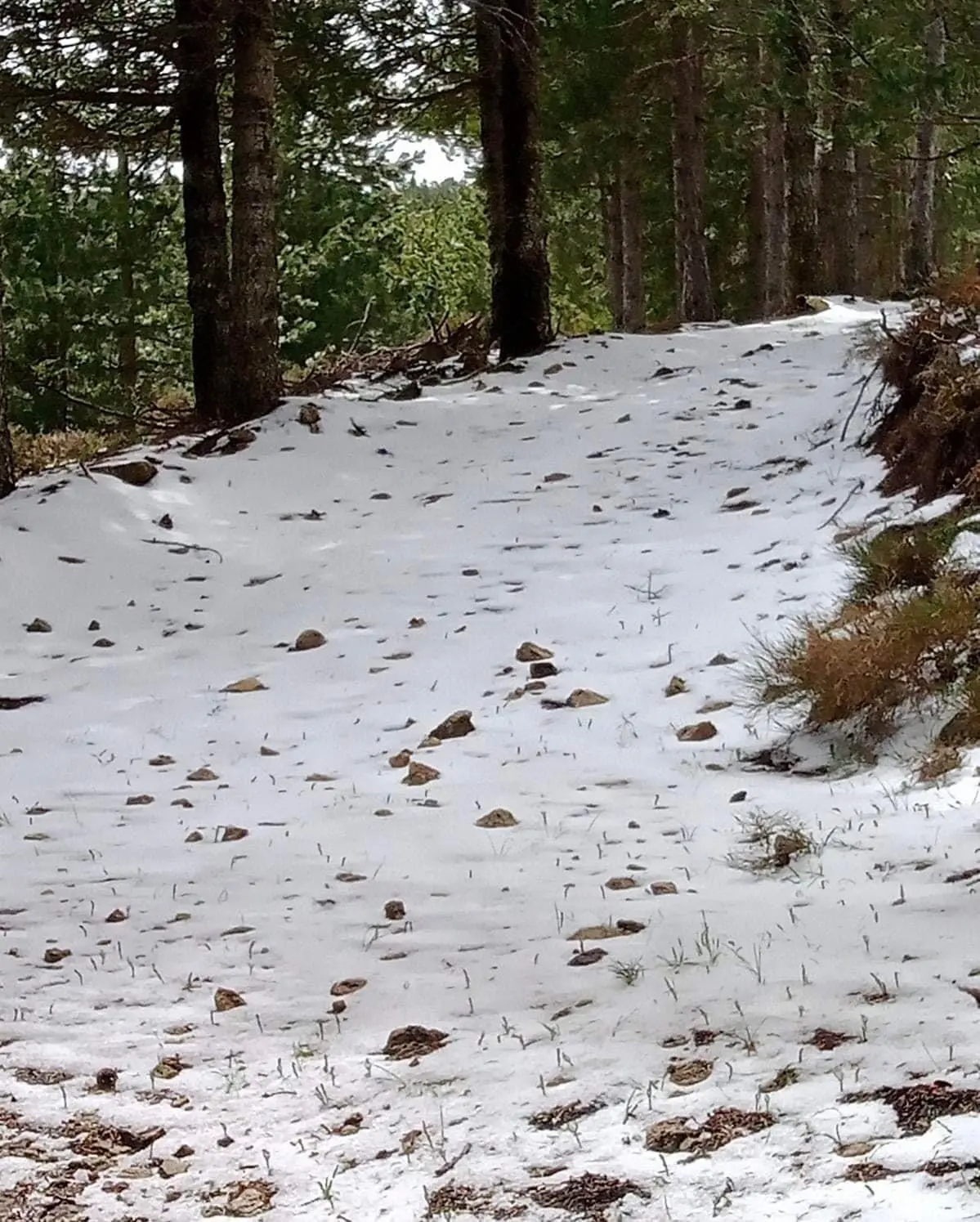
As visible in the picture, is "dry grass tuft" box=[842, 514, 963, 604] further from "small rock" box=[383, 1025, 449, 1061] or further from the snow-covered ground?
"small rock" box=[383, 1025, 449, 1061]

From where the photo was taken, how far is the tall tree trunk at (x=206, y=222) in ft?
32.3

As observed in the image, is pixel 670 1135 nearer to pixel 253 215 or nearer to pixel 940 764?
pixel 940 764

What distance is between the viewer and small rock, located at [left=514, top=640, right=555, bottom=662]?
17.8 ft

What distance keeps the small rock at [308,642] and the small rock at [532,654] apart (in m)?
1.09

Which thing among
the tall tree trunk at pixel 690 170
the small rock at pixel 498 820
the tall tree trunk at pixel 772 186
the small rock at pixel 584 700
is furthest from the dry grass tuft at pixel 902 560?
the tall tree trunk at pixel 690 170

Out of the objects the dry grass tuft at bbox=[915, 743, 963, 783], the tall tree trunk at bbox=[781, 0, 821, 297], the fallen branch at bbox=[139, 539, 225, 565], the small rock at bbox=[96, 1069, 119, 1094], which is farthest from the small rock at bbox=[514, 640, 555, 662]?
the tall tree trunk at bbox=[781, 0, 821, 297]

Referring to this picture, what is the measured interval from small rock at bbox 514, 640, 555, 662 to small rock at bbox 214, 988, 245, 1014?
2.52 metres

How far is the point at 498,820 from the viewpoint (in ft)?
13.1

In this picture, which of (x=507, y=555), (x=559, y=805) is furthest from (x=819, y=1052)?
(x=507, y=555)

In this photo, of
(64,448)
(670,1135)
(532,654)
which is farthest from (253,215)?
(670,1135)

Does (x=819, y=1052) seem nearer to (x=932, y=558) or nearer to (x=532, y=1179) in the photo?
(x=532, y=1179)

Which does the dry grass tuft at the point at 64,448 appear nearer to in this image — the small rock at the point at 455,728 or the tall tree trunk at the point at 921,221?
the small rock at the point at 455,728

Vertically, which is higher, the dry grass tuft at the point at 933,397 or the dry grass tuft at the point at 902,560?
the dry grass tuft at the point at 933,397

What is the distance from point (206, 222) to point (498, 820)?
7.54 metres
